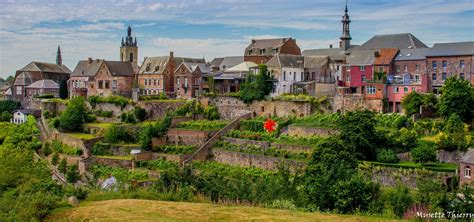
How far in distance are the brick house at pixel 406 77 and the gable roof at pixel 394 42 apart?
8.03 ft

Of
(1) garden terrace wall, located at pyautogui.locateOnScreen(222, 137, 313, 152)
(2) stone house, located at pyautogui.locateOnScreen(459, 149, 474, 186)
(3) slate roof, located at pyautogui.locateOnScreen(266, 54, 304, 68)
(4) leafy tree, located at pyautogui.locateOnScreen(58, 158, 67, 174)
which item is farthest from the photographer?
(3) slate roof, located at pyautogui.locateOnScreen(266, 54, 304, 68)

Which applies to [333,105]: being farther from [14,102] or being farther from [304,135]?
[14,102]

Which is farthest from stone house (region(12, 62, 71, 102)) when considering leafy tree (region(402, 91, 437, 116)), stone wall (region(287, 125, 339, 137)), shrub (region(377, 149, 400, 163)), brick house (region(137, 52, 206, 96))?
shrub (region(377, 149, 400, 163))

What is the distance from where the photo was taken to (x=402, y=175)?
31.9 metres

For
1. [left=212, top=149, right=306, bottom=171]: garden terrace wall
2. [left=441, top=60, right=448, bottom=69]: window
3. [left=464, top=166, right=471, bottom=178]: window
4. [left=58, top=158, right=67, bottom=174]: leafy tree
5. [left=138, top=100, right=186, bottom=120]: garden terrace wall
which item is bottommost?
[left=58, top=158, right=67, bottom=174]: leafy tree

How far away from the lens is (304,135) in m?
41.1

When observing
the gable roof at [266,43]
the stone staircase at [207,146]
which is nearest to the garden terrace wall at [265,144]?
the stone staircase at [207,146]

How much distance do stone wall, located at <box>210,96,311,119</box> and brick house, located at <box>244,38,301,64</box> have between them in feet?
35.9

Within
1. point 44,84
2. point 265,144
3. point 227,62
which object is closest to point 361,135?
point 265,144

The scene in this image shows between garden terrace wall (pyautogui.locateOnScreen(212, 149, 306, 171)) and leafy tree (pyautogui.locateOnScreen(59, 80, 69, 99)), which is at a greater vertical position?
leafy tree (pyautogui.locateOnScreen(59, 80, 69, 99))

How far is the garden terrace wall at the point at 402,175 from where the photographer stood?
30.7m

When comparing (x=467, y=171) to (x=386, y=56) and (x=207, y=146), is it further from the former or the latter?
(x=386, y=56)

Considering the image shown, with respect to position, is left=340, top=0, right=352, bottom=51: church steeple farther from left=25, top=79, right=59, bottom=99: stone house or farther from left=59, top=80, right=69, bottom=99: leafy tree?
left=25, top=79, right=59, bottom=99: stone house

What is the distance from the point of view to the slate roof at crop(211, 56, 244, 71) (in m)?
64.9
